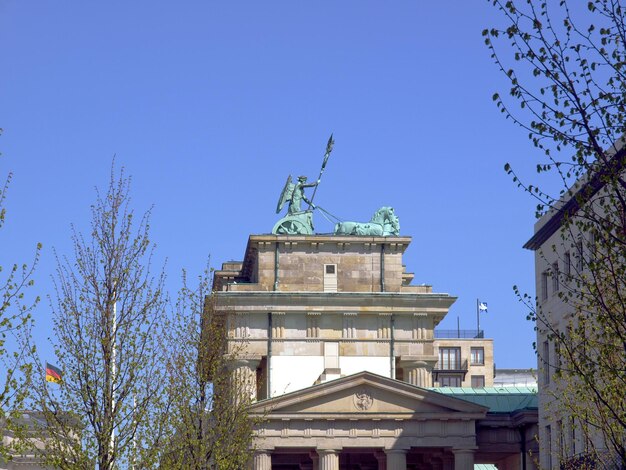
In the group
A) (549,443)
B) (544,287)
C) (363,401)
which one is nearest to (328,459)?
(363,401)

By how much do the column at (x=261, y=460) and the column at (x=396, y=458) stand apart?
7097 millimetres

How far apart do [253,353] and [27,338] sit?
60.7 metres

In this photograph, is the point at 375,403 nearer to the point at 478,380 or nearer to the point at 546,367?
the point at 546,367

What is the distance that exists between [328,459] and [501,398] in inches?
546

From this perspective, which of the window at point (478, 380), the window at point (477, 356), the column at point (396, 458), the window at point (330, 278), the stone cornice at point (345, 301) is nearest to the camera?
the column at point (396, 458)

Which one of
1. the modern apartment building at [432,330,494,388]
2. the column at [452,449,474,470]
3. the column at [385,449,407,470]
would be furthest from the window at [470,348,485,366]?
the column at [385,449,407,470]

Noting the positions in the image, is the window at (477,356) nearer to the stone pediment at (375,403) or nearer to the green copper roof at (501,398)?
the green copper roof at (501,398)

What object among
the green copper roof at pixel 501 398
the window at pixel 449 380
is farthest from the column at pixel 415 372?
the window at pixel 449 380

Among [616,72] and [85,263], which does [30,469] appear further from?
[616,72]

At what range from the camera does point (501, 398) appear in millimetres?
94500

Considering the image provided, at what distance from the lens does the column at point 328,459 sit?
8675 cm

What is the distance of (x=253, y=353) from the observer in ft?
342

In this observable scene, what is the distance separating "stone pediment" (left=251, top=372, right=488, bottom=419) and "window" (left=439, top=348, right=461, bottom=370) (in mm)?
82681

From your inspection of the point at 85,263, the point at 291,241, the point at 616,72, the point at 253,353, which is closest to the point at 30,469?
the point at 253,353
